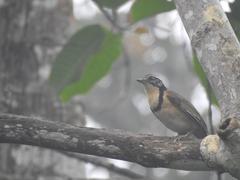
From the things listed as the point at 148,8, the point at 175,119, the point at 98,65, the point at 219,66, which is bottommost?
the point at 219,66

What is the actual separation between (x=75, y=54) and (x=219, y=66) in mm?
1857

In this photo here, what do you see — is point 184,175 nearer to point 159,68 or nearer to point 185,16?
point 159,68

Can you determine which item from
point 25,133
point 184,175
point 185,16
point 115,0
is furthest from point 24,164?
point 184,175

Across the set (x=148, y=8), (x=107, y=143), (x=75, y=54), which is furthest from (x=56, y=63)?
(x=107, y=143)

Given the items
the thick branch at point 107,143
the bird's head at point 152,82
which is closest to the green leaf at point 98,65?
the bird's head at point 152,82

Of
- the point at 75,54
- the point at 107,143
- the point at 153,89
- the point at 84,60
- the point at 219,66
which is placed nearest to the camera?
the point at 219,66

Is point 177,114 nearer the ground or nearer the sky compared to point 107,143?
nearer the sky

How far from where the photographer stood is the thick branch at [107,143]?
3.20 m

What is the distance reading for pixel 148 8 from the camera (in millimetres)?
4270

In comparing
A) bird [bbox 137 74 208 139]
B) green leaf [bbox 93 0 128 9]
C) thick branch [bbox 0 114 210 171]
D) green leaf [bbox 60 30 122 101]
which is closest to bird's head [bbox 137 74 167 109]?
bird [bbox 137 74 208 139]

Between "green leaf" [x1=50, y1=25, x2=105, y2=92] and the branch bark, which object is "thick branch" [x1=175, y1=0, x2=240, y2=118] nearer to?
the branch bark

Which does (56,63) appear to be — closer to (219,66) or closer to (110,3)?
(110,3)

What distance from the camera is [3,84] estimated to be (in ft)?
17.6

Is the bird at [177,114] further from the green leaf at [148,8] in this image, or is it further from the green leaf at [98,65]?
the green leaf at [148,8]
